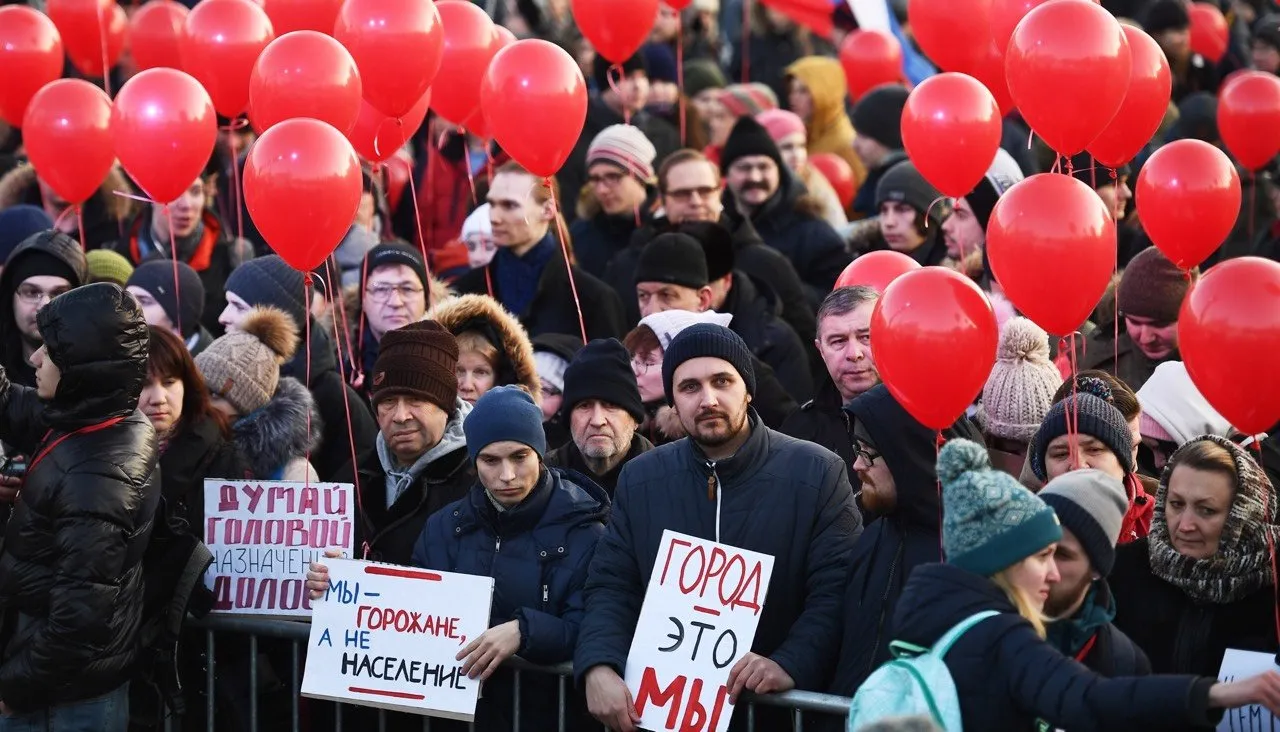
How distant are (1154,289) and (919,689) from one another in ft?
10.9

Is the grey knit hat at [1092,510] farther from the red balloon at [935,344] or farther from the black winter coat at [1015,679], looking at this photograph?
the red balloon at [935,344]

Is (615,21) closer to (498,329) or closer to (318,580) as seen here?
(498,329)

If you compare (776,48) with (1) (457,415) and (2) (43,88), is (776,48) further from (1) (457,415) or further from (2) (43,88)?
(1) (457,415)

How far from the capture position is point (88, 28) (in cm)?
1067

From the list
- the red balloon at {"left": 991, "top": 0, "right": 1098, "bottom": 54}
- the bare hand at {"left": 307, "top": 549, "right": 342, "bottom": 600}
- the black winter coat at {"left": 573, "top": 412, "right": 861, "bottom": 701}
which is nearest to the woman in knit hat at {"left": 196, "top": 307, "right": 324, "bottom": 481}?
the bare hand at {"left": 307, "top": 549, "right": 342, "bottom": 600}

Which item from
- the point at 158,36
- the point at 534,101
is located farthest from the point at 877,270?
the point at 158,36

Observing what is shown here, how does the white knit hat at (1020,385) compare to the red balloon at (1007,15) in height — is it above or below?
below

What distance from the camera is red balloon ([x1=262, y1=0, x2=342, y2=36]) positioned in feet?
29.9

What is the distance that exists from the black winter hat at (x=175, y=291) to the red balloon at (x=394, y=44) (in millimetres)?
1216

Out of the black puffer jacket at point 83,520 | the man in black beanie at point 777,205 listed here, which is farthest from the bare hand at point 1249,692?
the man in black beanie at point 777,205

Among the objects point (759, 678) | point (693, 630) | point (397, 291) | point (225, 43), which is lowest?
point (759, 678)

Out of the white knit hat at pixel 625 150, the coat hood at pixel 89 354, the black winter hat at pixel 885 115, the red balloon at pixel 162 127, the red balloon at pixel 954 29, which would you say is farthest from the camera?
the black winter hat at pixel 885 115

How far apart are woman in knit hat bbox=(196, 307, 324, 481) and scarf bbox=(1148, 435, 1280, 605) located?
3111 millimetres

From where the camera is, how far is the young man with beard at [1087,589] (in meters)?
4.88
